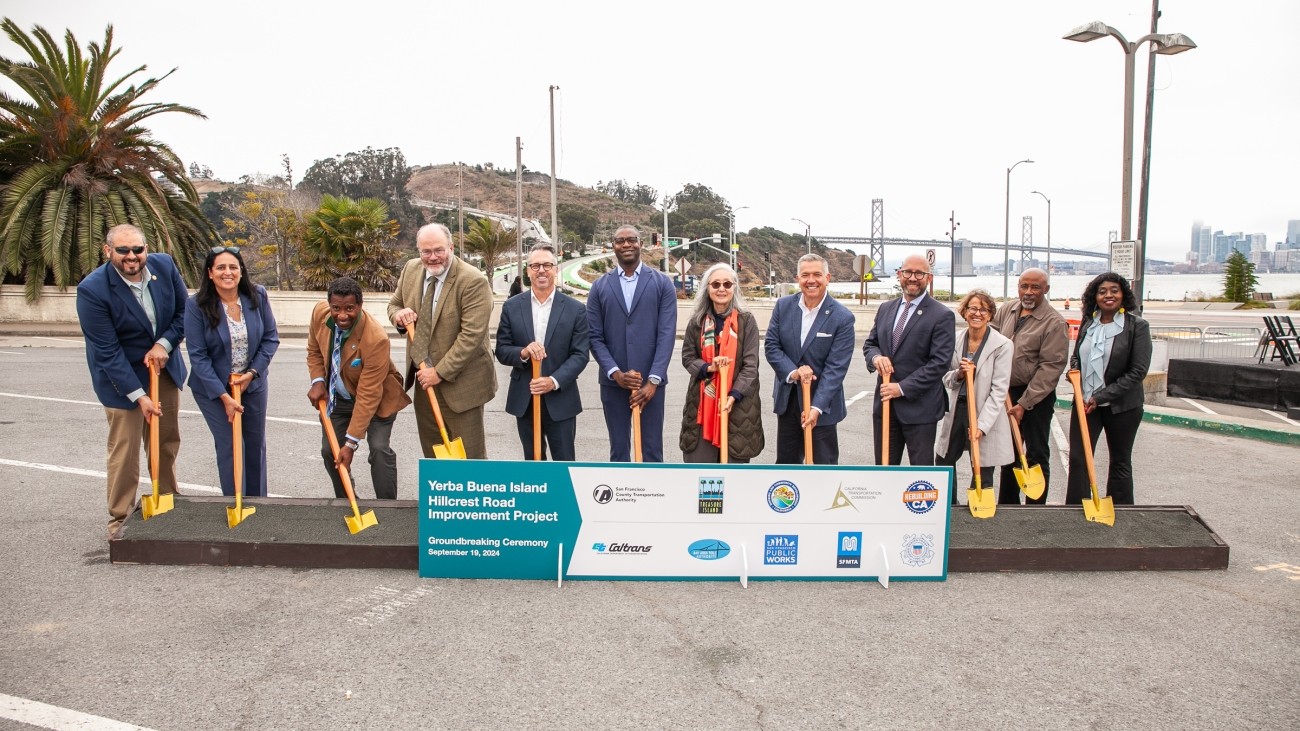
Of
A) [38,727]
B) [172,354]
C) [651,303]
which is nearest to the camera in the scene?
[38,727]

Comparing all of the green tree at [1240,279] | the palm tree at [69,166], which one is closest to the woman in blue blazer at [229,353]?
the palm tree at [69,166]

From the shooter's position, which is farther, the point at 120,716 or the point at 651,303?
the point at 651,303

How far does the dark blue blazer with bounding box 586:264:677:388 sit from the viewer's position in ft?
18.6

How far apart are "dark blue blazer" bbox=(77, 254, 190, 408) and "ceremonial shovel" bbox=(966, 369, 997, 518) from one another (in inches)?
189

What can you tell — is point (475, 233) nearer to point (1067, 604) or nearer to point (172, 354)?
point (172, 354)

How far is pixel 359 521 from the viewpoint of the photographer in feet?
15.7

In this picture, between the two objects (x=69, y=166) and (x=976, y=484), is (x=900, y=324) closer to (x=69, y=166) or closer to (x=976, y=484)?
(x=976, y=484)

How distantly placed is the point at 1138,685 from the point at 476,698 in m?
2.70

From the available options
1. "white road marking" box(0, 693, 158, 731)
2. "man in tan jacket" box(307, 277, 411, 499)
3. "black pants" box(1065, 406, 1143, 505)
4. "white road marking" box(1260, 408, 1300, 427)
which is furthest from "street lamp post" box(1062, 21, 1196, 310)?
"white road marking" box(0, 693, 158, 731)

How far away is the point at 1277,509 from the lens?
6117 millimetres

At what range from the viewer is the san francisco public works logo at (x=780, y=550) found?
4.61 m

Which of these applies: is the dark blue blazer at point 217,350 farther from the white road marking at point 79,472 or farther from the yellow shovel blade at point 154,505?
the white road marking at point 79,472

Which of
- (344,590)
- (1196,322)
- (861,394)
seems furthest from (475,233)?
(344,590)

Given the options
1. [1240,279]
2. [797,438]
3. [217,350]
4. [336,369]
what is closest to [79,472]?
[217,350]
